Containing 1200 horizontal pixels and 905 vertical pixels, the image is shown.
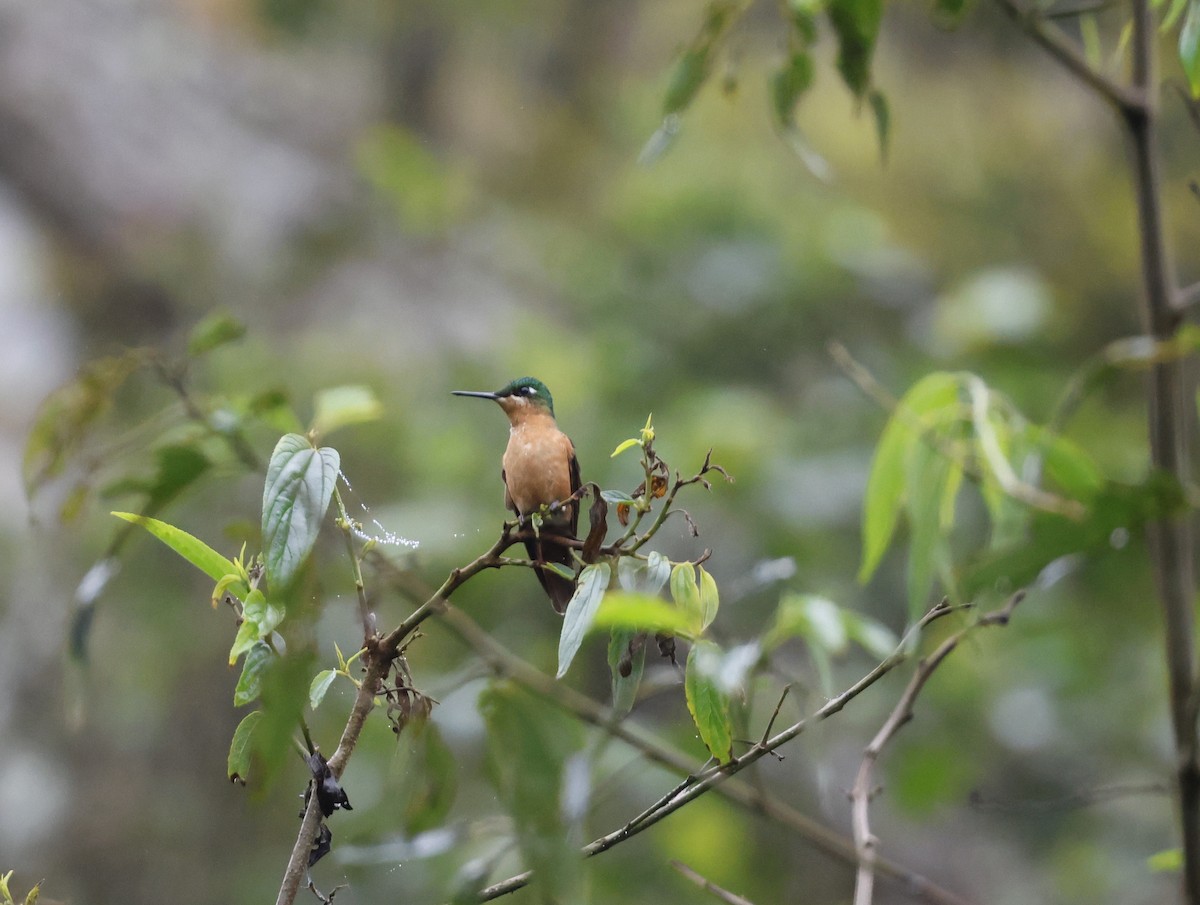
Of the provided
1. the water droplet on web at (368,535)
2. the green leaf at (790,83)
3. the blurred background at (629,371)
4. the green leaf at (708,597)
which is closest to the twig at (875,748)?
the green leaf at (708,597)

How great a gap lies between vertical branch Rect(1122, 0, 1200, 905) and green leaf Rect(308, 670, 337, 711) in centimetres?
66

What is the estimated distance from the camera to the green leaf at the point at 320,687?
3.04 ft

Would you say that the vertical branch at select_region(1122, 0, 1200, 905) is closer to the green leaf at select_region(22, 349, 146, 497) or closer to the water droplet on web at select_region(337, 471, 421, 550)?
the water droplet on web at select_region(337, 471, 421, 550)

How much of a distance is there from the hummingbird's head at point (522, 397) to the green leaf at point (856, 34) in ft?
2.86

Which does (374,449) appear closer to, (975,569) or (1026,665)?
(1026,665)

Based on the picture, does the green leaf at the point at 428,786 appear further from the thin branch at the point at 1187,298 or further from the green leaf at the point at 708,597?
the thin branch at the point at 1187,298

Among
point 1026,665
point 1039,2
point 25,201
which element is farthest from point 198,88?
point 1039,2

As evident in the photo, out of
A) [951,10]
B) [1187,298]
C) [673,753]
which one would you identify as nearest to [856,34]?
[951,10]

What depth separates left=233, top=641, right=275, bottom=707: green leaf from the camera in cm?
84

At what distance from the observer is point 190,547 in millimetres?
848

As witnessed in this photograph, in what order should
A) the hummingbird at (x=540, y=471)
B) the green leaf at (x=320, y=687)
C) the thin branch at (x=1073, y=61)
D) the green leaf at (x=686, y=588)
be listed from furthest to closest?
the hummingbird at (x=540, y=471) → the thin branch at (x=1073, y=61) → the green leaf at (x=320, y=687) → the green leaf at (x=686, y=588)

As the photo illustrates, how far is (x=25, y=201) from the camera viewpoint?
5.30 meters

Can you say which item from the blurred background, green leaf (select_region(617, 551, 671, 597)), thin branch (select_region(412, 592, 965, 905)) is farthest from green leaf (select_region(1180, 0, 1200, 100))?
the blurred background

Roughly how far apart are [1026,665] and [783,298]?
1400mm
